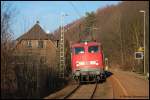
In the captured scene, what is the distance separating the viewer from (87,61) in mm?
33906

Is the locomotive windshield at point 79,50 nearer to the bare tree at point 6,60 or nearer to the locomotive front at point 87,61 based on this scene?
the locomotive front at point 87,61

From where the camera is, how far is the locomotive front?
33750 millimetres

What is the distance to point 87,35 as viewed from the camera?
83.2 meters

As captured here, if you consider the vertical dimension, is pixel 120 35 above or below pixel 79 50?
above

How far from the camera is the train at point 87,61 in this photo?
111ft

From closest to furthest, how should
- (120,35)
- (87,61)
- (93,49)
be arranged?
(87,61) → (93,49) → (120,35)

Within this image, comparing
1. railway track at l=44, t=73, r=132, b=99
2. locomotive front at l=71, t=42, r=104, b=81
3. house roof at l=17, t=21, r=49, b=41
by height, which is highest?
house roof at l=17, t=21, r=49, b=41

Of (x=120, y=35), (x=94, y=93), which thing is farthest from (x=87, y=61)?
(x=120, y=35)

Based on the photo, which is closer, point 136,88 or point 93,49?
point 136,88

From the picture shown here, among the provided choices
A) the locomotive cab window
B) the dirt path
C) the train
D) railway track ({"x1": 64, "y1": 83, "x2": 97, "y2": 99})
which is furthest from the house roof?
the dirt path

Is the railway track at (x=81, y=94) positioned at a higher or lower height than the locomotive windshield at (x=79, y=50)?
lower

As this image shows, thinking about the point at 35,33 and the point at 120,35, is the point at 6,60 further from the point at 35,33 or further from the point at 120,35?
the point at 120,35

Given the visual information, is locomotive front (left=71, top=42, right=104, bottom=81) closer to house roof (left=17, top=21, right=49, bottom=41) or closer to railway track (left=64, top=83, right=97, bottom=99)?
house roof (left=17, top=21, right=49, bottom=41)

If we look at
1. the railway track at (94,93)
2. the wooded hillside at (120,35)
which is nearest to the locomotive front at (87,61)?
the railway track at (94,93)
